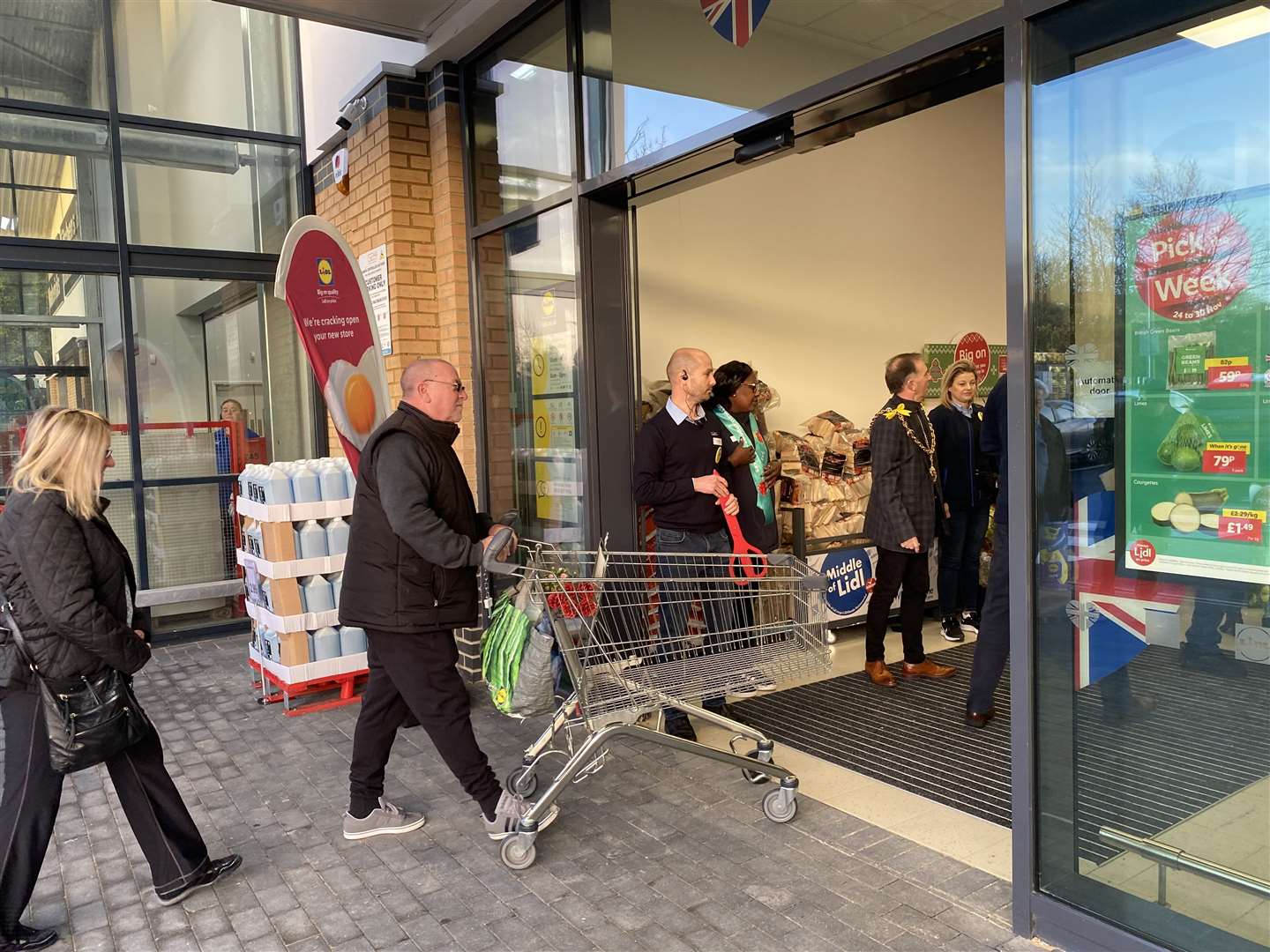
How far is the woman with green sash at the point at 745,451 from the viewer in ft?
15.3

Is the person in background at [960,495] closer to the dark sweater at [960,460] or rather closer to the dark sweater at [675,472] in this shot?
the dark sweater at [960,460]

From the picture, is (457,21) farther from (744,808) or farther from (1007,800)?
(1007,800)

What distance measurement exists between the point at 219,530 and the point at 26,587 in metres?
4.56

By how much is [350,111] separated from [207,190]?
160 cm

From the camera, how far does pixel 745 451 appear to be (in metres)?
4.60

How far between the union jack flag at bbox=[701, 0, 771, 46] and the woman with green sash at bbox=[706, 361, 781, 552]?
5.73 feet

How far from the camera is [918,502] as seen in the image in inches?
199

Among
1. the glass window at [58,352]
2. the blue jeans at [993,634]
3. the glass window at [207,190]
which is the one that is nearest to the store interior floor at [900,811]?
the blue jeans at [993,634]

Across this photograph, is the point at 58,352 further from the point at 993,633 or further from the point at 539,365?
the point at 993,633

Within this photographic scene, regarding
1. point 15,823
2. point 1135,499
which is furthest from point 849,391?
point 15,823

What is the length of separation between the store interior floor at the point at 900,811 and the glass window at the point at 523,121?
9.73 feet

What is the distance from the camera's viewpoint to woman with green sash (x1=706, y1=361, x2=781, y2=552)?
466 cm

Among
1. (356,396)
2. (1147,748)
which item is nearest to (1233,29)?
(1147,748)

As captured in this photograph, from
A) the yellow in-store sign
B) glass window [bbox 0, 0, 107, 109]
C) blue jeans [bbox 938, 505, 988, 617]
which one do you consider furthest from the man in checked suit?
glass window [bbox 0, 0, 107, 109]
